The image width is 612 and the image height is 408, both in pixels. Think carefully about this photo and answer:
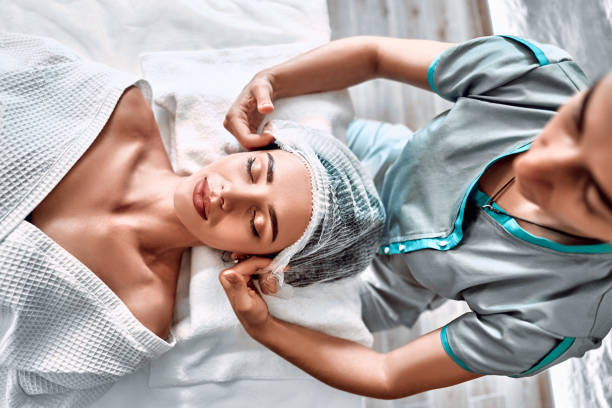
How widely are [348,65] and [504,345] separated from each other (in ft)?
2.76

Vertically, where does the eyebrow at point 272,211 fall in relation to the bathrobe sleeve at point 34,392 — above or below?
above

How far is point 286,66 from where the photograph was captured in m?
1.29

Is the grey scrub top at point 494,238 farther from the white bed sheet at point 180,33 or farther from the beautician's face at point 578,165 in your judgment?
the white bed sheet at point 180,33

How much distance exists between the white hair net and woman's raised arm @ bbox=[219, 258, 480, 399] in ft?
0.34

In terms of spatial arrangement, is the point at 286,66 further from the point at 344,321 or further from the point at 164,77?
the point at 344,321

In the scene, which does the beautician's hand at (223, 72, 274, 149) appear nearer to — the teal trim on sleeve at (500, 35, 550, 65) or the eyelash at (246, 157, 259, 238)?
the eyelash at (246, 157, 259, 238)

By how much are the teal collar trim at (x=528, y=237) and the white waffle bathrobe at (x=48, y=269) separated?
0.87 m

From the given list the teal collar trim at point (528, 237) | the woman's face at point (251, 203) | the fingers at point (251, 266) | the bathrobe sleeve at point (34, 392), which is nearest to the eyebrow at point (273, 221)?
the woman's face at point (251, 203)

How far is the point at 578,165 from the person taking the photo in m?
0.68

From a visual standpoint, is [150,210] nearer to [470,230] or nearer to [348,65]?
[348,65]

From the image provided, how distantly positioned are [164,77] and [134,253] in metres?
0.55

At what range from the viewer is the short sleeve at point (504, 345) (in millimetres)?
1008

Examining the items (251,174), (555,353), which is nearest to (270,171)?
(251,174)

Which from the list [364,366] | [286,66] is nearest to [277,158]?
[286,66]
